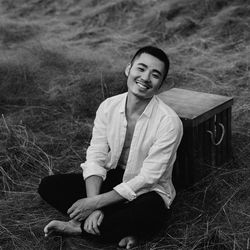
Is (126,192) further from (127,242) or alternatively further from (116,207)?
(127,242)

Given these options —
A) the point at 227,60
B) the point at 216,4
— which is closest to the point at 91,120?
the point at 227,60

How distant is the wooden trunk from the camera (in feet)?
9.05

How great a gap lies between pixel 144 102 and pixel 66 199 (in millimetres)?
653

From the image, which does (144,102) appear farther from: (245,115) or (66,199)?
(245,115)

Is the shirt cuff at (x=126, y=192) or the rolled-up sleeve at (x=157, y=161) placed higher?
the rolled-up sleeve at (x=157, y=161)

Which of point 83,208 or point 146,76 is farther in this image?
point 146,76

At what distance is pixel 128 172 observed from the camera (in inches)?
96.3

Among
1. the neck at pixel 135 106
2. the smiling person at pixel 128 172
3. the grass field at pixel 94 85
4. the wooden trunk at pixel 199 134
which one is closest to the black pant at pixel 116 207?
the smiling person at pixel 128 172

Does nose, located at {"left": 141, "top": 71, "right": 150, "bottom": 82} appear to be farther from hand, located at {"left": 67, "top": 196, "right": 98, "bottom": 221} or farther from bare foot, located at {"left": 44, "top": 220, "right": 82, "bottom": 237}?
bare foot, located at {"left": 44, "top": 220, "right": 82, "bottom": 237}

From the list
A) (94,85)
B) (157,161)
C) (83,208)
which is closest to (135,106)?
(157,161)

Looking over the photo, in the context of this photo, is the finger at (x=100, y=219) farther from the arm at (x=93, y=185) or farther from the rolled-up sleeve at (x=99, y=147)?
the rolled-up sleeve at (x=99, y=147)

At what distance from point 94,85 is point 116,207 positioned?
2.26 meters

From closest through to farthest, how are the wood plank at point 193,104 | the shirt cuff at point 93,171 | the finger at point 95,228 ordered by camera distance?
the finger at point 95,228
the shirt cuff at point 93,171
the wood plank at point 193,104

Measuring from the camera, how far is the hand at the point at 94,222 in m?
2.24
